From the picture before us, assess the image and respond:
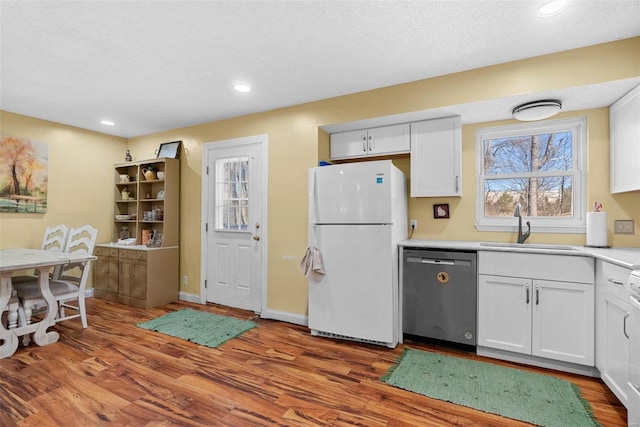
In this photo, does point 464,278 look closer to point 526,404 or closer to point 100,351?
point 526,404

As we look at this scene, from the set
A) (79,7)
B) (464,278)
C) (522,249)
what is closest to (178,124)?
(79,7)

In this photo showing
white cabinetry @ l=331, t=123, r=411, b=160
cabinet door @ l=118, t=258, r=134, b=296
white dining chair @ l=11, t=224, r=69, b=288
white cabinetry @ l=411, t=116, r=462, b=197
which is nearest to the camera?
white cabinetry @ l=411, t=116, r=462, b=197

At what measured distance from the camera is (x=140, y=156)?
4.72 metres

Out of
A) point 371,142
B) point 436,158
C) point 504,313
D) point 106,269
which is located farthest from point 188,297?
point 504,313

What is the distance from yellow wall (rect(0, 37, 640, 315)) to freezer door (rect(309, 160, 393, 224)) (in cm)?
42

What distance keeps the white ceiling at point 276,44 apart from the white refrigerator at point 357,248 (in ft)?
2.79

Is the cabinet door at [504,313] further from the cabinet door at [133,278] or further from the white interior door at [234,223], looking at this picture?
the cabinet door at [133,278]

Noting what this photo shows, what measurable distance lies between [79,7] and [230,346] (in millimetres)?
2694

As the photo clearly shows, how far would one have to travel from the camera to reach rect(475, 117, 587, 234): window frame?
267 cm

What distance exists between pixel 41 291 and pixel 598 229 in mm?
4888

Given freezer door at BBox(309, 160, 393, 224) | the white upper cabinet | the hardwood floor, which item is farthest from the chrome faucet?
freezer door at BBox(309, 160, 393, 224)

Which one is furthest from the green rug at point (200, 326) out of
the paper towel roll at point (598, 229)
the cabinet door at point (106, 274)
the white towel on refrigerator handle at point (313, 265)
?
the paper towel roll at point (598, 229)

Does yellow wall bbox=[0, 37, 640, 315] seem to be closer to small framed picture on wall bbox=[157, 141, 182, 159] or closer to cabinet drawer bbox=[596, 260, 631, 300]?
small framed picture on wall bbox=[157, 141, 182, 159]

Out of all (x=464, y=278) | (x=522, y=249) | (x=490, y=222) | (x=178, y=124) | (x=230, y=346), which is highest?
(x=178, y=124)
